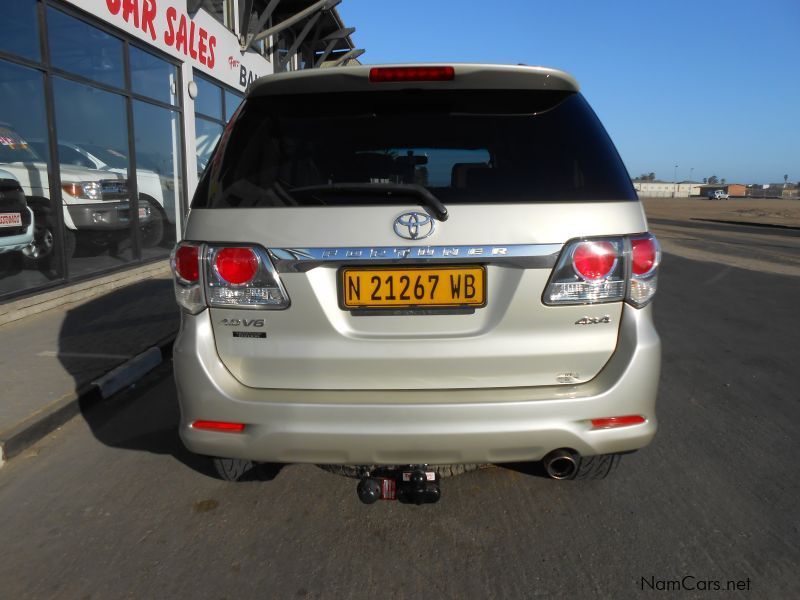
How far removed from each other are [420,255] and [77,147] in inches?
280

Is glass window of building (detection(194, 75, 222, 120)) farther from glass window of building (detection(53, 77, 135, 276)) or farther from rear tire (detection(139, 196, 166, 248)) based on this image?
A: glass window of building (detection(53, 77, 135, 276))

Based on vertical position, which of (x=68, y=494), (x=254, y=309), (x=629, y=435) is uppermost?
(x=254, y=309)

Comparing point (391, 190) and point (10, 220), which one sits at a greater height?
point (391, 190)

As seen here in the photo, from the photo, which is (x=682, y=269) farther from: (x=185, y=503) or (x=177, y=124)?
(x=185, y=503)

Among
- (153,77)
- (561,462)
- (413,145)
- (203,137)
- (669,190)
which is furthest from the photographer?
(669,190)

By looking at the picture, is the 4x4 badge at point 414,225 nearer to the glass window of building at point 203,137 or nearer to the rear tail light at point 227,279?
the rear tail light at point 227,279

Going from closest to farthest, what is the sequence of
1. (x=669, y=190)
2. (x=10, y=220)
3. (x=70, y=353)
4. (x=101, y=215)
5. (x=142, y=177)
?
(x=70, y=353) < (x=10, y=220) < (x=101, y=215) < (x=142, y=177) < (x=669, y=190)

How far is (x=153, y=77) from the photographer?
979 centimetres

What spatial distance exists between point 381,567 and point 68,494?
1.63 m

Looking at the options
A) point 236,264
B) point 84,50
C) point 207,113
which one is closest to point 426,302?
point 236,264

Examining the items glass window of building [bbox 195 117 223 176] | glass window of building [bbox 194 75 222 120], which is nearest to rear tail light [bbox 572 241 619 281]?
glass window of building [bbox 195 117 223 176]

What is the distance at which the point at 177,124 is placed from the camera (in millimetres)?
10836

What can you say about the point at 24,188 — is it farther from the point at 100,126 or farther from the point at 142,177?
the point at 142,177

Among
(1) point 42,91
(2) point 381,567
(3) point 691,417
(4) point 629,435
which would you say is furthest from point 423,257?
(1) point 42,91
